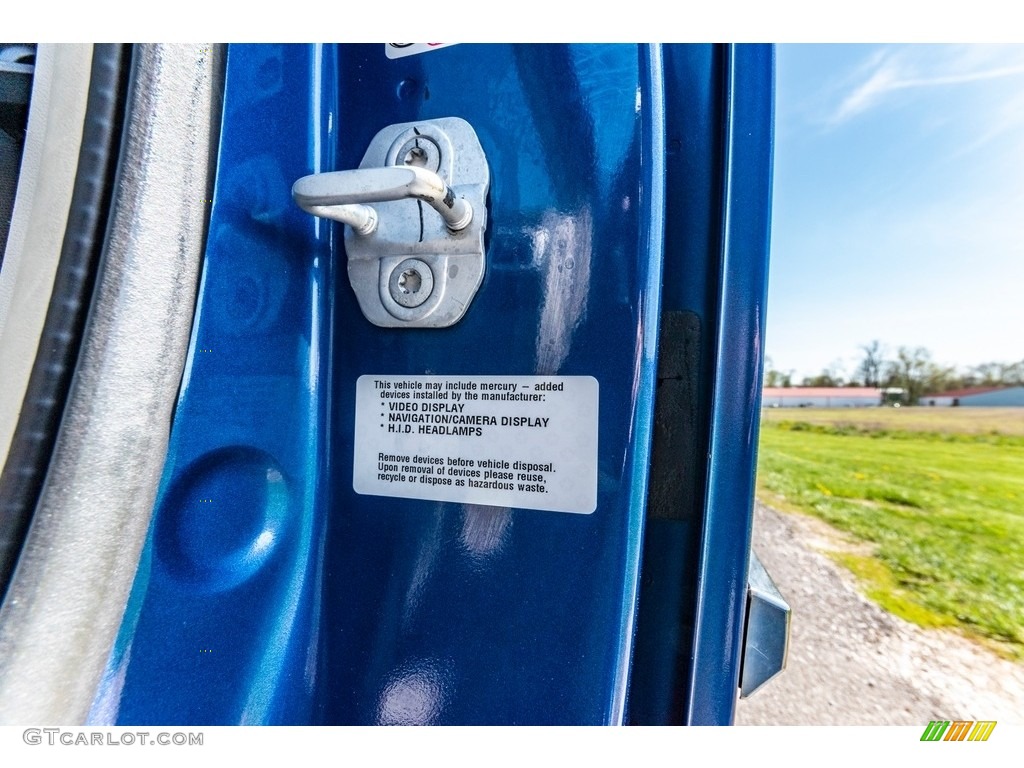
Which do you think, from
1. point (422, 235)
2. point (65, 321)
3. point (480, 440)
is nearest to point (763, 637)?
point (480, 440)

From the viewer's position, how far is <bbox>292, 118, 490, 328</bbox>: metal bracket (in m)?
0.69

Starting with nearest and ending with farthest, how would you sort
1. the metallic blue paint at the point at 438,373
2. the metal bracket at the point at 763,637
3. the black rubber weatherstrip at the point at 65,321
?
the black rubber weatherstrip at the point at 65,321, the metallic blue paint at the point at 438,373, the metal bracket at the point at 763,637

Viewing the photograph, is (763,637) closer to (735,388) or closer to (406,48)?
(735,388)

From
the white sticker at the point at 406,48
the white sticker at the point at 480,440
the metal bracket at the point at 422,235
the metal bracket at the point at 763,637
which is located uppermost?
the white sticker at the point at 406,48

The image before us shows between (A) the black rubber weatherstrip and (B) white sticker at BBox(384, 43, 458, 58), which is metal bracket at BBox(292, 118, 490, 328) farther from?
(A) the black rubber weatherstrip

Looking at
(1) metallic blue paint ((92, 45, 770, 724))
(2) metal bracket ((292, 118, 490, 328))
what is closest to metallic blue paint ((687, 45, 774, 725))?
(1) metallic blue paint ((92, 45, 770, 724))

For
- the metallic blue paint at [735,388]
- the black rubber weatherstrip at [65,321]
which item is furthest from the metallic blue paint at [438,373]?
the black rubber weatherstrip at [65,321]

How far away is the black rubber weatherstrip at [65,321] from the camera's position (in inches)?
21.8

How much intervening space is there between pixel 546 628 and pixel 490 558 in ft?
0.33

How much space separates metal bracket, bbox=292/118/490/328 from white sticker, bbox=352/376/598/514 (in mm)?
93

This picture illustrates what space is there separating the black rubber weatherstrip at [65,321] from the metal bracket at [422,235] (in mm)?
214

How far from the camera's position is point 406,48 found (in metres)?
0.76

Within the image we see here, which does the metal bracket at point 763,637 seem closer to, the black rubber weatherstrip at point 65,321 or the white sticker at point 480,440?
the white sticker at point 480,440

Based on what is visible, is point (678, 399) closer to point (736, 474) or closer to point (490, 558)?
point (736, 474)
